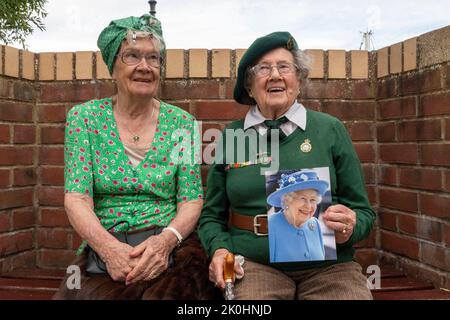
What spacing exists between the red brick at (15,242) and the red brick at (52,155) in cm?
43

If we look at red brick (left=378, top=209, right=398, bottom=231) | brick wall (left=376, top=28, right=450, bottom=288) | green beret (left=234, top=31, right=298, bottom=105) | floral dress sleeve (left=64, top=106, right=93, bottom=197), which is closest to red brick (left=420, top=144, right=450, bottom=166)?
brick wall (left=376, top=28, right=450, bottom=288)

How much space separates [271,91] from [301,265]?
29.1 inches

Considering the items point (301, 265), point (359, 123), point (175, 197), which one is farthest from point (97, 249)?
point (359, 123)

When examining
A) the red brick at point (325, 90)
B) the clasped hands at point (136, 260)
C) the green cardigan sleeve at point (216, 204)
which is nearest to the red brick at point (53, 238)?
the clasped hands at point (136, 260)

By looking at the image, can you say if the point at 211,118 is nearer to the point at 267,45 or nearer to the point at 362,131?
the point at 267,45

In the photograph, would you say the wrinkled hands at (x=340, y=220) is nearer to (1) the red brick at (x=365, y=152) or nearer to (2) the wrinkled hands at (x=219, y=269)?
(2) the wrinkled hands at (x=219, y=269)

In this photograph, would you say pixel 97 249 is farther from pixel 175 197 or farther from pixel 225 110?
pixel 225 110

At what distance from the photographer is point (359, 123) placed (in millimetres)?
2732

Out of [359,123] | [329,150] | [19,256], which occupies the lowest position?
[19,256]

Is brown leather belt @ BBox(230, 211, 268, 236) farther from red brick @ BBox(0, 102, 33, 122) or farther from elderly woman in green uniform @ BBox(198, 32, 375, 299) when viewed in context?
red brick @ BBox(0, 102, 33, 122)

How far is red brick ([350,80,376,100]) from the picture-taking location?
2.72 meters

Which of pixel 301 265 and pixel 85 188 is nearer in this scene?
pixel 301 265

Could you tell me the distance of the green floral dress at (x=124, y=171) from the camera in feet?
6.94

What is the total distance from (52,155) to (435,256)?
215 centimetres
